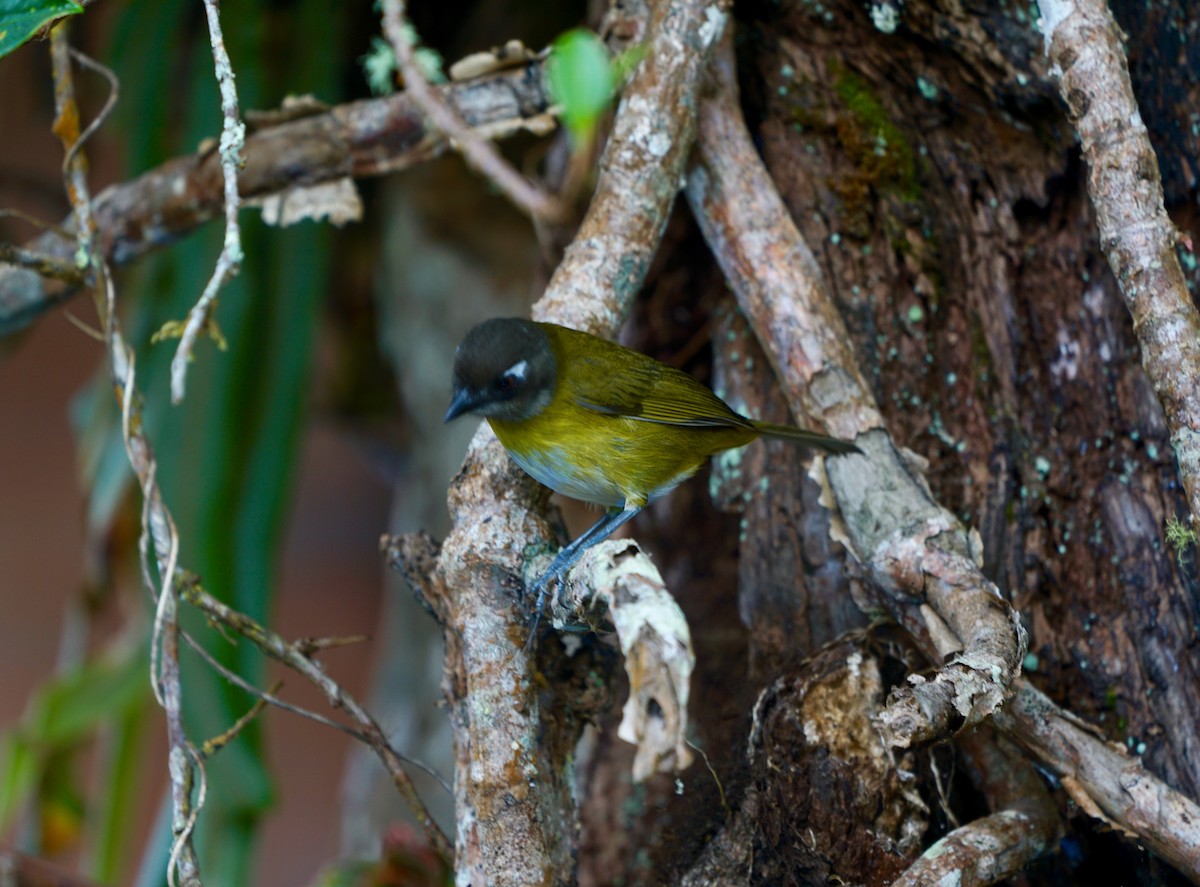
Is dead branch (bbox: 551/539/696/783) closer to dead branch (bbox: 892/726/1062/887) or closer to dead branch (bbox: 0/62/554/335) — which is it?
dead branch (bbox: 892/726/1062/887)

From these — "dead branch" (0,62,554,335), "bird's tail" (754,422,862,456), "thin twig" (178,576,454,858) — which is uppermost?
"dead branch" (0,62,554,335)

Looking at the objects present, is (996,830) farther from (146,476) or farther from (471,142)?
(146,476)

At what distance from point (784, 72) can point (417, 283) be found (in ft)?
6.25

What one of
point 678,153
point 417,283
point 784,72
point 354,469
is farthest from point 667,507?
point 354,469

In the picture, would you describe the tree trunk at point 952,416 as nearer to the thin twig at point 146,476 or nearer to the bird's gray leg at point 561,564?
the bird's gray leg at point 561,564

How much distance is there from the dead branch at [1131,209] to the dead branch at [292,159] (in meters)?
1.13

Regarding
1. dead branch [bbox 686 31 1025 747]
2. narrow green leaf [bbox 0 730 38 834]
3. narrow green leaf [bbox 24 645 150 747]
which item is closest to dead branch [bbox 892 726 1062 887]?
dead branch [bbox 686 31 1025 747]

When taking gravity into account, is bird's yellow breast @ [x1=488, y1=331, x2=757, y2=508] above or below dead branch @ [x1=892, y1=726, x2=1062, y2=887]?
above

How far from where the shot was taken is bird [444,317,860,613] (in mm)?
2035

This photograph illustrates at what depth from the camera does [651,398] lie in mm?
2240

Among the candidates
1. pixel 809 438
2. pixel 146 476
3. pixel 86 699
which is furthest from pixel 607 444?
pixel 86 699

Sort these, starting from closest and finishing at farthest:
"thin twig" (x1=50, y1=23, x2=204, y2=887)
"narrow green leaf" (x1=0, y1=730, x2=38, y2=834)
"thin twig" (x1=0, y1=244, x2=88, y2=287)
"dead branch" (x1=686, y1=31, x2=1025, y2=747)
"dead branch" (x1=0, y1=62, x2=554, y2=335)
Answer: "dead branch" (x1=686, y1=31, x2=1025, y2=747), "thin twig" (x1=50, y1=23, x2=204, y2=887), "thin twig" (x1=0, y1=244, x2=88, y2=287), "dead branch" (x1=0, y1=62, x2=554, y2=335), "narrow green leaf" (x1=0, y1=730, x2=38, y2=834)

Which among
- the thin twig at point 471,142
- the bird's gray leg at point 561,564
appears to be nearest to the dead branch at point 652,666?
the bird's gray leg at point 561,564

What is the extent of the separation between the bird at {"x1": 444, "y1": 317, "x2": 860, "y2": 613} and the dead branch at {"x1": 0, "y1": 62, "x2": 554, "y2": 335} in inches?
24.5
